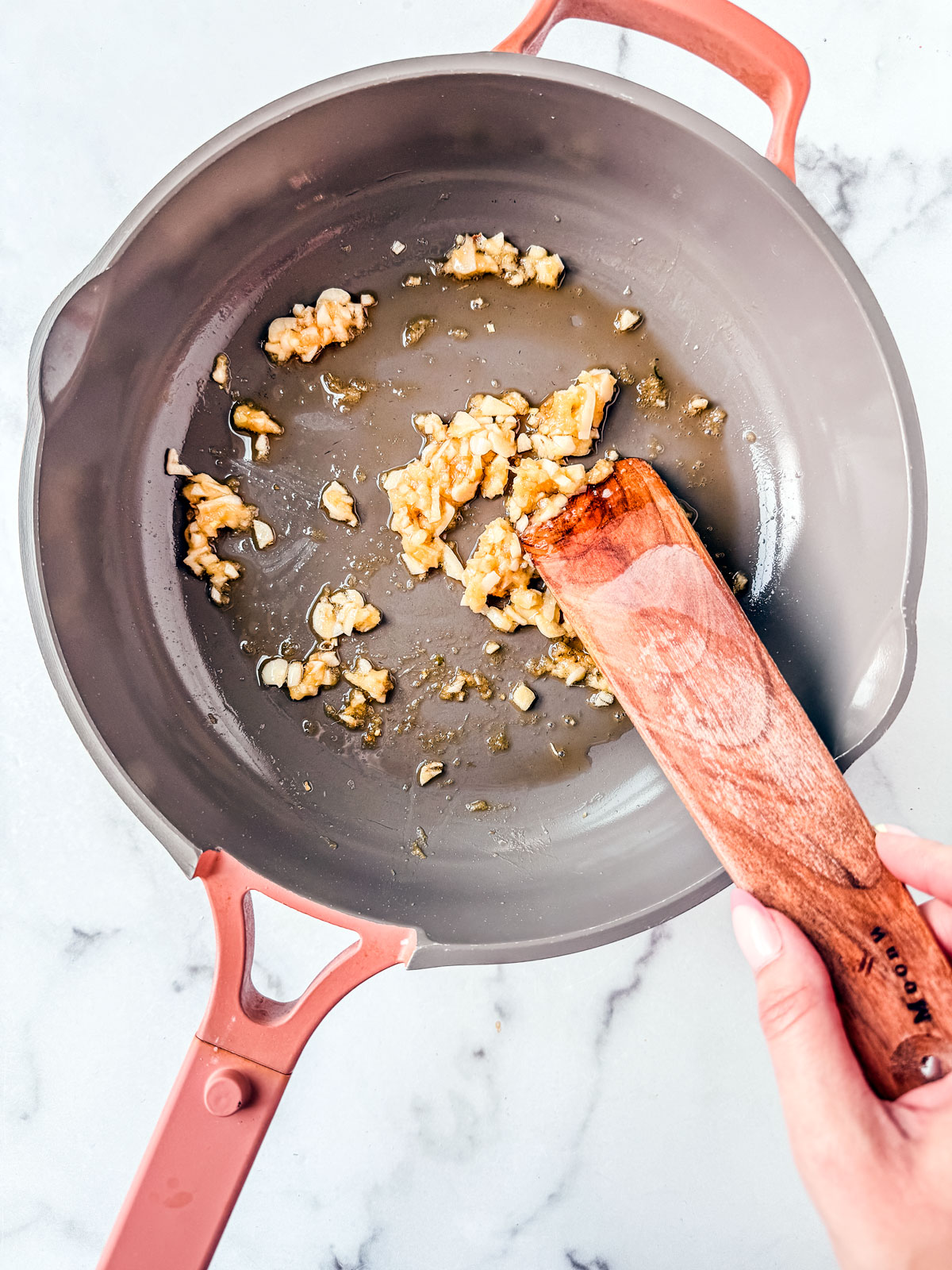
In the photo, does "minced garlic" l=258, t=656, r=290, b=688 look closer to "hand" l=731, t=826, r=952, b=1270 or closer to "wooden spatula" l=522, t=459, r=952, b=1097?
"wooden spatula" l=522, t=459, r=952, b=1097

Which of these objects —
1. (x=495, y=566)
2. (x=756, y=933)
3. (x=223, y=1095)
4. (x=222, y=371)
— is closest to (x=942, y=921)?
(x=756, y=933)

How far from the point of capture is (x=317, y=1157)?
100 centimetres

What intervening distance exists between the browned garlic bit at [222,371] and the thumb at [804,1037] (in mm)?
850

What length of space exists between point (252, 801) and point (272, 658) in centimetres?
18

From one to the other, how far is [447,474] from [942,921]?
2.33 feet

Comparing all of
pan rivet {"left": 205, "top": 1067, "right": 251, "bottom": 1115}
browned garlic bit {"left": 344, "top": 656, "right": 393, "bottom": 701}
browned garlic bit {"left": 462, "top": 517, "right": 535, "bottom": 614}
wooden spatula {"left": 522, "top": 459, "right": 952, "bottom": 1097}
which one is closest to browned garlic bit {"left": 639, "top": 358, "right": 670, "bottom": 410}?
wooden spatula {"left": 522, "top": 459, "right": 952, "bottom": 1097}

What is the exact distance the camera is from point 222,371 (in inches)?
38.6

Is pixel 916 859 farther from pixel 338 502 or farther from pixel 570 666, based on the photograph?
pixel 338 502

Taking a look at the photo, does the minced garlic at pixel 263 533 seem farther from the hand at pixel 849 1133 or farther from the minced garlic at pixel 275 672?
the hand at pixel 849 1133

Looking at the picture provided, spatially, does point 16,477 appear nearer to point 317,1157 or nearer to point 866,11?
point 317,1157

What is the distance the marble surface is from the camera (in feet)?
3.24

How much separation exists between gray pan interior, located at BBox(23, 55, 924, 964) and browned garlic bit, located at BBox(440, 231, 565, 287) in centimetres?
2

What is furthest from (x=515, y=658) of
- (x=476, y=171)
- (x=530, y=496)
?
(x=476, y=171)

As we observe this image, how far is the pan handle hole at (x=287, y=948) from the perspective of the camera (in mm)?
975
